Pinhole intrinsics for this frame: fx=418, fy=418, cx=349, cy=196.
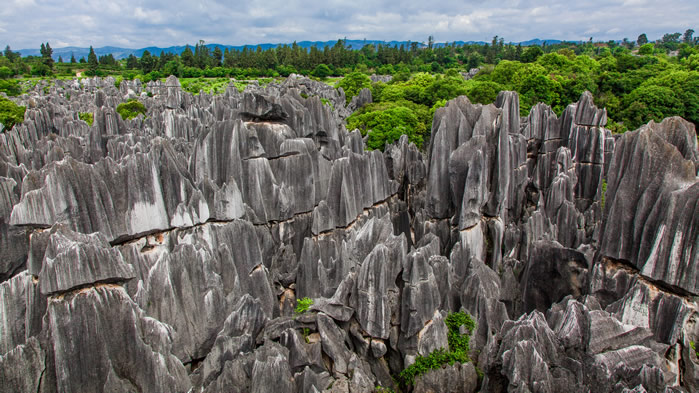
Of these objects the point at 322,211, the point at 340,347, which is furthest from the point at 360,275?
the point at 322,211

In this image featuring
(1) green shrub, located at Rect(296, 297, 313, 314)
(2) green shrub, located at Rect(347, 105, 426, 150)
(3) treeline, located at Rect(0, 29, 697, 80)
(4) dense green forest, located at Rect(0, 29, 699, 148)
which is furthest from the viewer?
(3) treeline, located at Rect(0, 29, 697, 80)

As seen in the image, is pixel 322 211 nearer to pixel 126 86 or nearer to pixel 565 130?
pixel 565 130

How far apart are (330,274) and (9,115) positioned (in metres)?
51.2

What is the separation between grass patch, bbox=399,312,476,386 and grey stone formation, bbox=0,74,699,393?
243 millimetres

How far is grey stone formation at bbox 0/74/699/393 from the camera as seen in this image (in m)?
11.7

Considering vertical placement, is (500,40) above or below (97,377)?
above

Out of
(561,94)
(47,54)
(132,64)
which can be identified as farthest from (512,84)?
(47,54)

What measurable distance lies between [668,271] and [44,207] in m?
22.0

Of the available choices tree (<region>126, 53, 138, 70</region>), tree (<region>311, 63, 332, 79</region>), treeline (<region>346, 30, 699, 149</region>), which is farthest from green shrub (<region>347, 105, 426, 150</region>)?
tree (<region>126, 53, 138, 70</region>)

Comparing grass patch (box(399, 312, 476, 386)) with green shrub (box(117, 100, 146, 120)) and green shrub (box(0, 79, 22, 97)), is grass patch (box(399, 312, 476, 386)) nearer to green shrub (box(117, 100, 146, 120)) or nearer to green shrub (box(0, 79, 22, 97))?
green shrub (box(117, 100, 146, 120))

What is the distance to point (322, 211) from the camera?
22938 mm

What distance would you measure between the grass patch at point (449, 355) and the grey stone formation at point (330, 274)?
0.80 ft

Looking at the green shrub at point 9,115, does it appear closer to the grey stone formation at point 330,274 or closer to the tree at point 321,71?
the grey stone formation at point 330,274

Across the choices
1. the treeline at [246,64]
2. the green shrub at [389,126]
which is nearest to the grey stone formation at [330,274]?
the green shrub at [389,126]
